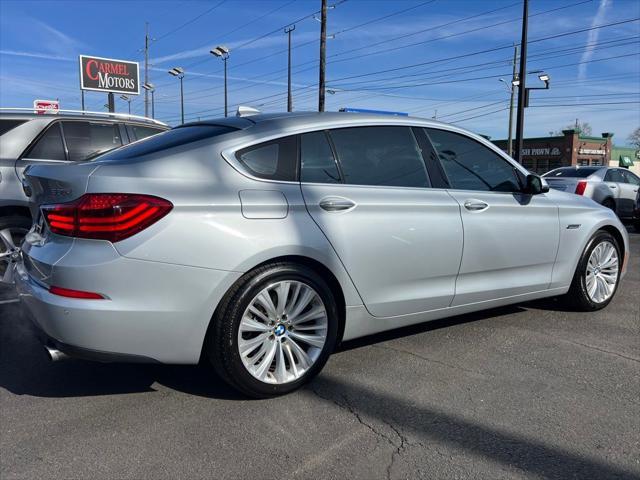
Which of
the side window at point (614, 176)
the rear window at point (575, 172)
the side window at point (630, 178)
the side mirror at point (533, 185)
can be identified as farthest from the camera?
the side window at point (630, 178)

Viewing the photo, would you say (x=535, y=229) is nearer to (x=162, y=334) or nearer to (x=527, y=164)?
(x=162, y=334)

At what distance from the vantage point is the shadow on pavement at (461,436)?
2537 mm

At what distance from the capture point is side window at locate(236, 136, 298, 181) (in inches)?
126

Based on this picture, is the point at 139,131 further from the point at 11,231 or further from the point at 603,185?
the point at 603,185

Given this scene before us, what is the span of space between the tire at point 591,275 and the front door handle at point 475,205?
139cm

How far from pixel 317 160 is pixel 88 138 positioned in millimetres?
3764

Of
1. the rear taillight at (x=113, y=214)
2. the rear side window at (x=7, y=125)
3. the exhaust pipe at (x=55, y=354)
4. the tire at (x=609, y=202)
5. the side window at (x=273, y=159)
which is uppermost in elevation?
the rear side window at (x=7, y=125)

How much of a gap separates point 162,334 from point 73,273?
20.8 inches

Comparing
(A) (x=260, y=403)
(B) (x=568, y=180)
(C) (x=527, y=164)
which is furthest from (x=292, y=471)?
(C) (x=527, y=164)

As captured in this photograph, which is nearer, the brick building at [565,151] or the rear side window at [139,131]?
the rear side window at [139,131]

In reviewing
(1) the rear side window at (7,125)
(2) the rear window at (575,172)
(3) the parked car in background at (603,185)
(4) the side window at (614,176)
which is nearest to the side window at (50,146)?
(1) the rear side window at (7,125)

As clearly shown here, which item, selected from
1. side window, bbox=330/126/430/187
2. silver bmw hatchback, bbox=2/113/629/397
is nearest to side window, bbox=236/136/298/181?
silver bmw hatchback, bbox=2/113/629/397

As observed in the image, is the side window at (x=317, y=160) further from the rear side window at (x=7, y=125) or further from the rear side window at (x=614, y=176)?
the rear side window at (x=614, y=176)

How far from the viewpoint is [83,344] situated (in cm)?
277
